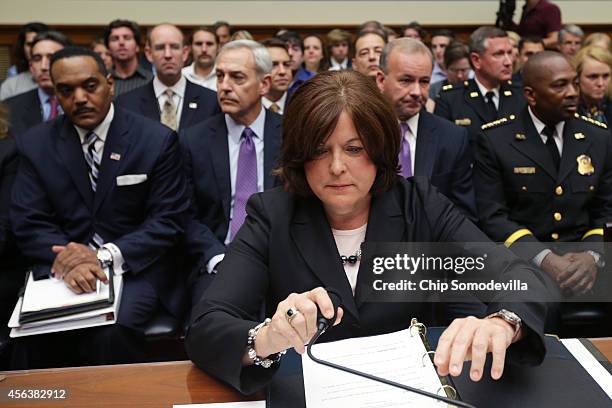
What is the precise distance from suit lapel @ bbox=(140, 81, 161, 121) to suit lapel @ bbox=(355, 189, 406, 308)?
2040 mm

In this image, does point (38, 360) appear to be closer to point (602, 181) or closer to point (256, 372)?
point (256, 372)

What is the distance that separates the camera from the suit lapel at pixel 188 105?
304 cm

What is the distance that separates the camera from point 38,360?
188cm

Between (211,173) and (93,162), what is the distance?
0.44 metres

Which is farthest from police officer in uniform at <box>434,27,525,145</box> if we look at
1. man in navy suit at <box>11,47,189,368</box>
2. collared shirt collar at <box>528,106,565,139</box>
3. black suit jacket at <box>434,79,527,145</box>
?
man in navy suit at <box>11,47,189,368</box>

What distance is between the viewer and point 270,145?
8.13ft

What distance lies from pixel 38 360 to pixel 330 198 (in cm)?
116

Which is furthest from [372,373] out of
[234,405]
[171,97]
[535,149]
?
[171,97]

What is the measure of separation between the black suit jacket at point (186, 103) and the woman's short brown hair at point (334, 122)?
1.79 m

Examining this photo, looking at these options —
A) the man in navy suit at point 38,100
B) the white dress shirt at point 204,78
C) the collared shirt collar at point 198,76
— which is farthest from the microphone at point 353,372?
the collared shirt collar at point 198,76

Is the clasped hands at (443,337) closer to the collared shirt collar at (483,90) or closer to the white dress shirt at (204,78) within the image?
the collared shirt collar at (483,90)

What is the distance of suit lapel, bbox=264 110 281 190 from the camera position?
239 centimetres

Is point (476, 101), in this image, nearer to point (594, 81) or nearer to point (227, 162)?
point (594, 81)

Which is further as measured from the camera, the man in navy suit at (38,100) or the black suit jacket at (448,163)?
the man in navy suit at (38,100)
